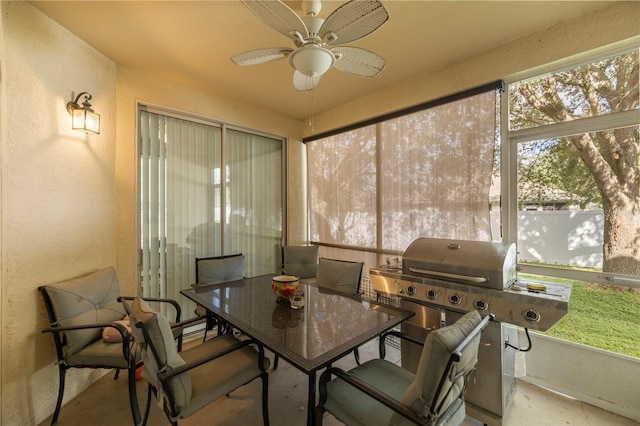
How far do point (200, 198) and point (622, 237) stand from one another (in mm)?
3817

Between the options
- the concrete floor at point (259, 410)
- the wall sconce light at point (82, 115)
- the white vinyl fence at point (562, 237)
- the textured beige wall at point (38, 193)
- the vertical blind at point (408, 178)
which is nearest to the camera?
the textured beige wall at point (38, 193)

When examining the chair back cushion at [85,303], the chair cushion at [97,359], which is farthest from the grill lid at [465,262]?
the chair back cushion at [85,303]

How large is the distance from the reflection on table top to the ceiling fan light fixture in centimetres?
148

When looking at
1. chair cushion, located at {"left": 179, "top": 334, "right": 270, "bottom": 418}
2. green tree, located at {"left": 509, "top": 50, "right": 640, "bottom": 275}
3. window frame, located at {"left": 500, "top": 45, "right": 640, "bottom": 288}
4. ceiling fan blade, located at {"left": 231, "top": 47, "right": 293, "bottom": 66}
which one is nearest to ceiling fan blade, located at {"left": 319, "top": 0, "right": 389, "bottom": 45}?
ceiling fan blade, located at {"left": 231, "top": 47, "right": 293, "bottom": 66}

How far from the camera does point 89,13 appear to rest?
1.78 metres

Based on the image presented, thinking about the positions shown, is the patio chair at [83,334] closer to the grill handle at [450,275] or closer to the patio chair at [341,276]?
the patio chair at [341,276]

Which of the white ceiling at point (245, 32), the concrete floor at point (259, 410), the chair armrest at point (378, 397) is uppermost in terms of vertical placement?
the white ceiling at point (245, 32)

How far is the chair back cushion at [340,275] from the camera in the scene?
2309mm

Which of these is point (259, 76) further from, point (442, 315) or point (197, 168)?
point (442, 315)

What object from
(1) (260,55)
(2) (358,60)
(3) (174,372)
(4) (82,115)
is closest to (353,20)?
(2) (358,60)

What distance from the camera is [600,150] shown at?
1.86 metres

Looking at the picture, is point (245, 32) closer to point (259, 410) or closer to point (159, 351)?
point (159, 351)

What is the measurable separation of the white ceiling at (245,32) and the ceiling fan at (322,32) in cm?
41

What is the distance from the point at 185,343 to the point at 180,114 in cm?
258
